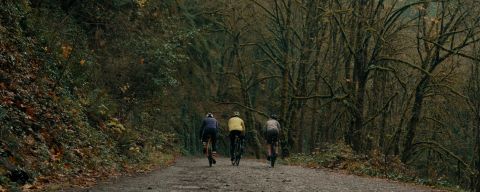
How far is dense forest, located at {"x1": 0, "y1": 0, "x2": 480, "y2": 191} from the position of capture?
11.5m

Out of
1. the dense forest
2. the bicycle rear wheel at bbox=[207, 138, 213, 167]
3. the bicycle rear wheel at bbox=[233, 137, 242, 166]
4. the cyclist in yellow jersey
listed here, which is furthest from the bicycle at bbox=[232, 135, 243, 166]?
the dense forest

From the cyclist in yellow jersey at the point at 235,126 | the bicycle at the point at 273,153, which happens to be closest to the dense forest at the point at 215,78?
the bicycle at the point at 273,153

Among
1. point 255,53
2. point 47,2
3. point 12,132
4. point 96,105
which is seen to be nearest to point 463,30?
point 96,105

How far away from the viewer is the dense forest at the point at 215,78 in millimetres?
11492

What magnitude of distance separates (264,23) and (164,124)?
9103mm

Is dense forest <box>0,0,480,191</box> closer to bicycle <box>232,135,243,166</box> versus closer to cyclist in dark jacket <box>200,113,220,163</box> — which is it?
cyclist in dark jacket <box>200,113,220,163</box>

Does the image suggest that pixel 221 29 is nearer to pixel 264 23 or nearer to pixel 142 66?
pixel 264 23

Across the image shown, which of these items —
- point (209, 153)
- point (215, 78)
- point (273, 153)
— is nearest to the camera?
point (209, 153)

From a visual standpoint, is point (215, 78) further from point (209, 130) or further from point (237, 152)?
point (209, 130)

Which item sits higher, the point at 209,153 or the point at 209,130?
the point at 209,130

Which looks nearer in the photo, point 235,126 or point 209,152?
point 209,152

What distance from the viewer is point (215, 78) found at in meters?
39.1

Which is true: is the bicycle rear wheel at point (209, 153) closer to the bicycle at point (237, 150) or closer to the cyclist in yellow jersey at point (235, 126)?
the cyclist in yellow jersey at point (235, 126)

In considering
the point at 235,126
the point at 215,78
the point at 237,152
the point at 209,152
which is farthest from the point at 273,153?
the point at 215,78
